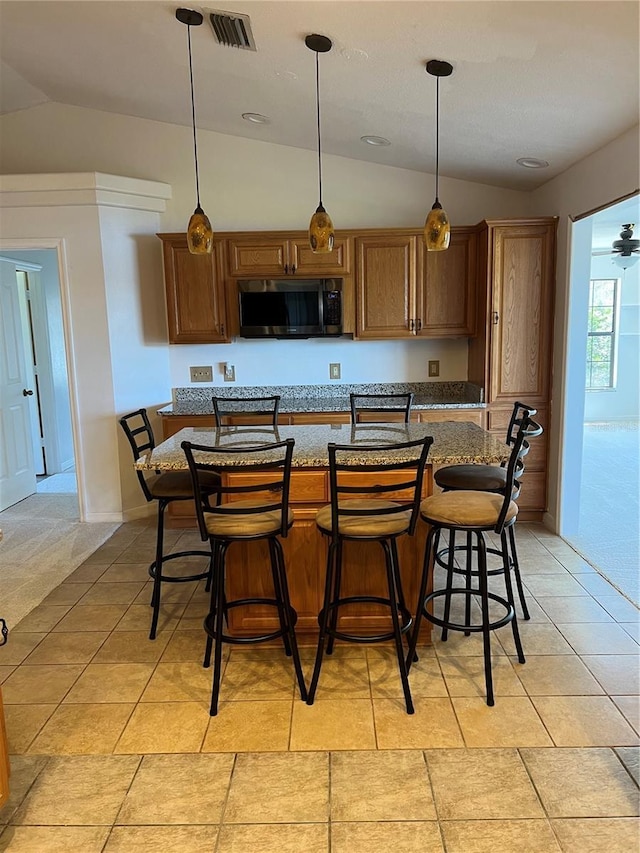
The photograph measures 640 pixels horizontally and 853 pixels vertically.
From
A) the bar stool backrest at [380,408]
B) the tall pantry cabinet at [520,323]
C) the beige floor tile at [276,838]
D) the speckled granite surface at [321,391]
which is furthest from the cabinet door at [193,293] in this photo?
the beige floor tile at [276,838]

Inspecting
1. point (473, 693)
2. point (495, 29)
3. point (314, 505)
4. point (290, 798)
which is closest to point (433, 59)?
point (495, 29)

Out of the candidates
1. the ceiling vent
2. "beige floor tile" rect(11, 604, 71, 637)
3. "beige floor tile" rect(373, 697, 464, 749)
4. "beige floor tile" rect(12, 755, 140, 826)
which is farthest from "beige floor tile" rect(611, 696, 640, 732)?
the ceiling vent

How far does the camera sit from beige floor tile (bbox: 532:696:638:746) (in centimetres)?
216

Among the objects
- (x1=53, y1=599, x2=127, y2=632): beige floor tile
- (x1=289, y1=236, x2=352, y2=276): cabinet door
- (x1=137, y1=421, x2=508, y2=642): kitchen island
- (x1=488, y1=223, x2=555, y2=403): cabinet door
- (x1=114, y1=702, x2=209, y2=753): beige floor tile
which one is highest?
(x1=289, y1=236, x2=352, y2=276): cabinet door

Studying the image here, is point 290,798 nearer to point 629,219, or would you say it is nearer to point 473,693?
point 473,693

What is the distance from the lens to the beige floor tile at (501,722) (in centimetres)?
216

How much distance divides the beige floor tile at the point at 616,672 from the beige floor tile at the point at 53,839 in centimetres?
197

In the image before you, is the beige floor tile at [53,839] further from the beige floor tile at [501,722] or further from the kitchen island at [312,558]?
the beige floor tile at [501,722]

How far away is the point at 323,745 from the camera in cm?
216

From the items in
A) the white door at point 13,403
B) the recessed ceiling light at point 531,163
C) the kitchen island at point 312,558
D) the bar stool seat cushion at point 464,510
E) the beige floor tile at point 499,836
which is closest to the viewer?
the beige floor tile at point 499,836

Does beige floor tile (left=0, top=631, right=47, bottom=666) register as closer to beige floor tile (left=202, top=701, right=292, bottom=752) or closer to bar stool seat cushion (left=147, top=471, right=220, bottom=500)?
bar stool seat cushion (left=147, top=471, right=220, bottom=500)

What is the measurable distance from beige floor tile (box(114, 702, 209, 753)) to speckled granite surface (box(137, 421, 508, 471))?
0.96m

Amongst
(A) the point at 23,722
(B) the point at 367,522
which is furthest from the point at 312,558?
(A) the point at 23,722

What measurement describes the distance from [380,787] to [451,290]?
139 inches
